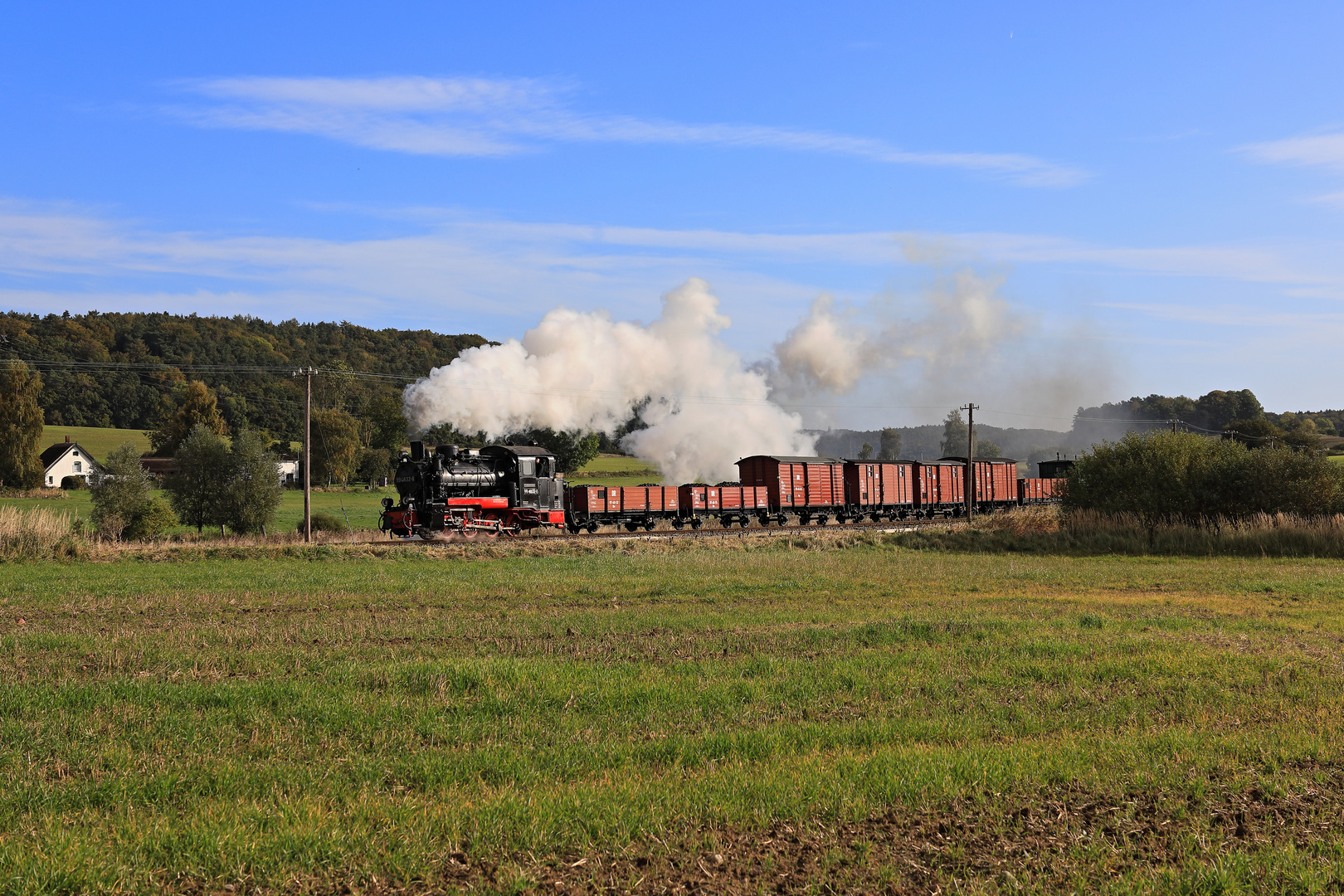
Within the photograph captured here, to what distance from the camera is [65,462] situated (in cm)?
9144

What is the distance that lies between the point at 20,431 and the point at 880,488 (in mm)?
71052

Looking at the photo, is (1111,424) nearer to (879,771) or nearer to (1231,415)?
(1231,415)

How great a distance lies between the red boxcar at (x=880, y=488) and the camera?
186ft

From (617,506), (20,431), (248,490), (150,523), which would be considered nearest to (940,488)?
(617,506)

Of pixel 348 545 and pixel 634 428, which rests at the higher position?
pixel 634 428

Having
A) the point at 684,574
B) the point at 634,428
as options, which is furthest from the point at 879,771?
the point at 634,428

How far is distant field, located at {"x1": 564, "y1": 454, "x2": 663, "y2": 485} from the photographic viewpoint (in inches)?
3051

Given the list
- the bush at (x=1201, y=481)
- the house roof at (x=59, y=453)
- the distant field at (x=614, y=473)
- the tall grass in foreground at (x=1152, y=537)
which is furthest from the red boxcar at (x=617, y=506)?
the house roof at (x=59, y=453)

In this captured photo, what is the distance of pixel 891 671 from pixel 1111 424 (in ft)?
604

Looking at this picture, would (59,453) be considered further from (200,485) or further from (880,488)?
(880,488)

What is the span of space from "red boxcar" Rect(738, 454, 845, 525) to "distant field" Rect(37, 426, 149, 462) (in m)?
72.0

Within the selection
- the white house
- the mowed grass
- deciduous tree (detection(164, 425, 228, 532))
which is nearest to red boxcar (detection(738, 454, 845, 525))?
deciduous tree (detection(164, 425, 228, 532))

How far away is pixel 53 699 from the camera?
390 inches

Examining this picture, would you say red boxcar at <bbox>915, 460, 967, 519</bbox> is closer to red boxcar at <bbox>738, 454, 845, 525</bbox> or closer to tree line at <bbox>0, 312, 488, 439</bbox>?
red boxcar at <bbox>738, 454, 845, 525</bbox>
